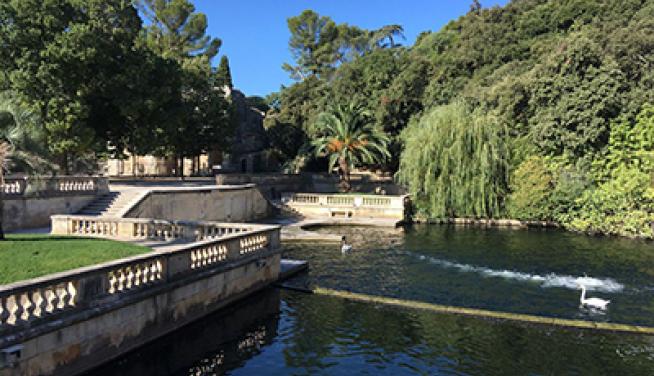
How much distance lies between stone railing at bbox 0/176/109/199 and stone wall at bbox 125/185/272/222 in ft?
9.03

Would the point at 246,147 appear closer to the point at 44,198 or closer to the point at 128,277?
the point at 44,198

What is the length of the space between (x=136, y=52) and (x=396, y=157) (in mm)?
25839

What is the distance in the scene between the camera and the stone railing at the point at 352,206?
33.2 meters

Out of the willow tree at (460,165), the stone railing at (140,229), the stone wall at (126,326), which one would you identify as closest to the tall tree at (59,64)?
the stone railing at (140,229)

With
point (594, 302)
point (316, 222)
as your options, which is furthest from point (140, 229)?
point (316, 222)

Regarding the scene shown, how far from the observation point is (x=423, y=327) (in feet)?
40.0

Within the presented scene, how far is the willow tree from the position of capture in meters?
31.3

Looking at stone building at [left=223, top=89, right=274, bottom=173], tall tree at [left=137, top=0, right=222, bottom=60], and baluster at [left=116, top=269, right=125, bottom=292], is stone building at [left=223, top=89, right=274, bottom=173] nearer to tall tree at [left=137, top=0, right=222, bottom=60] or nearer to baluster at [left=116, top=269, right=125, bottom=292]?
tall tree at [left=137, top=0, right=222, bottom=60]

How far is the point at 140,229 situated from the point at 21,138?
4790mm

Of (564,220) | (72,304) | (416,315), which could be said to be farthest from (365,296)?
(564,220)

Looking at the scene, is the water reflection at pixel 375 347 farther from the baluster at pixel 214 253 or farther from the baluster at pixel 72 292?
the baluster at pixel 72 292

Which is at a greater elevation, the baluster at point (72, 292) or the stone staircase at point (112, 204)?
the stone staircase at point (112, 204)

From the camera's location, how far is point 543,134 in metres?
31.6

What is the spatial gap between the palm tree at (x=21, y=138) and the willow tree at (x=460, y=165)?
23334 millimetres
